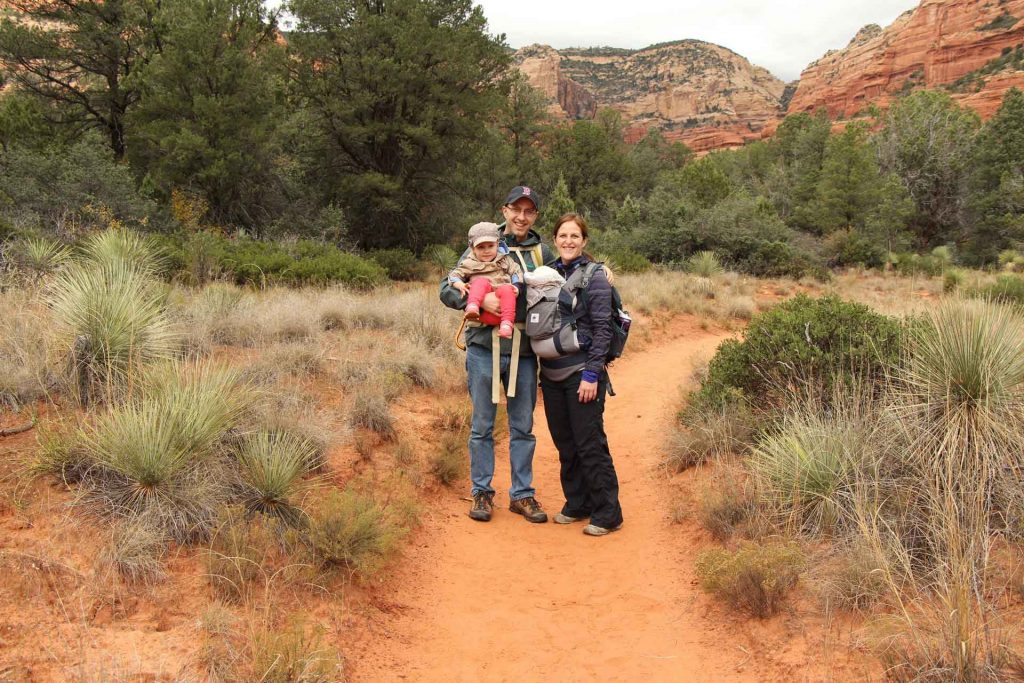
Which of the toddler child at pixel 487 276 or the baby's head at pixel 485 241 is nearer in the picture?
the toddler child at pixel 487 276

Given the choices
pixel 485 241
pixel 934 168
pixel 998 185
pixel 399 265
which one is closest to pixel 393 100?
pixel 399 265

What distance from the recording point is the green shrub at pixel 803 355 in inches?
200

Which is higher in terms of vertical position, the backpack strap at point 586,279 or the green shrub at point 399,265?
the backpack strap at point 586,279

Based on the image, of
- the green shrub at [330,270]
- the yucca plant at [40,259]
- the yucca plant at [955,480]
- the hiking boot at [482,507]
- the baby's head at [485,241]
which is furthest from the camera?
the green shrub at [330,270]

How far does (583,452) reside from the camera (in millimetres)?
4582

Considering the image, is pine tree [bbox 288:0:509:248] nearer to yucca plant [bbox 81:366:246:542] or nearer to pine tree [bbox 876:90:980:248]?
yucca plant [bbox 81:366:246:542]

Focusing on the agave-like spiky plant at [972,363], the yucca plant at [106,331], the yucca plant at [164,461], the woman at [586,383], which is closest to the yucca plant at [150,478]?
the yucca plant at [164,461]

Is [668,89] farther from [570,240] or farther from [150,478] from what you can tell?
[150,478]

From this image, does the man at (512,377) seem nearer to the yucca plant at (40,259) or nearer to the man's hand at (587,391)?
the man's hand at (587,391)

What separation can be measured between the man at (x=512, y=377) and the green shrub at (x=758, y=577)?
61.3 inches

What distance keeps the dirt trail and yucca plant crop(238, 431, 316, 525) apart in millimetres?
810

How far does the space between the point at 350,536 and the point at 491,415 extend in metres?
1.41

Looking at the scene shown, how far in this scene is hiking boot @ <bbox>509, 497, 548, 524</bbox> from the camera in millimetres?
4785

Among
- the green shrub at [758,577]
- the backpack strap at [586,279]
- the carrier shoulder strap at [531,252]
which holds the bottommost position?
the green shrub at [758,577]
